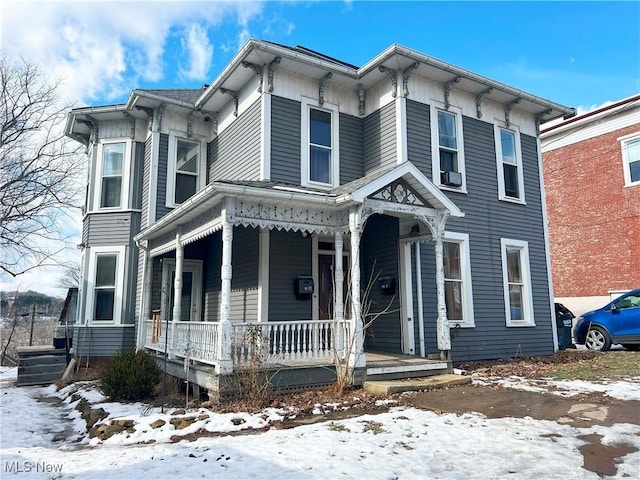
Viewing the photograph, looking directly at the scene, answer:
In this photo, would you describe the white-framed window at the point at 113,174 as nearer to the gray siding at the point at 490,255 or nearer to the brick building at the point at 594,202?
the gray siding at the point at 490,255

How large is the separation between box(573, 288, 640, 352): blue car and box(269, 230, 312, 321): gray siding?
800cm

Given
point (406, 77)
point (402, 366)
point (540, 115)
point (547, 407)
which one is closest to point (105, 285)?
point (402, 366)

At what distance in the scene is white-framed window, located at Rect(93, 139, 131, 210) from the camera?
40.4ft

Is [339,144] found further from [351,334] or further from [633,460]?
[633,460]

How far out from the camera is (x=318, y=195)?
754 centimetres

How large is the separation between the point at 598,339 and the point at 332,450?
34.5 ft

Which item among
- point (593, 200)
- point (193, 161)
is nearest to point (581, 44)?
point (593, 200)

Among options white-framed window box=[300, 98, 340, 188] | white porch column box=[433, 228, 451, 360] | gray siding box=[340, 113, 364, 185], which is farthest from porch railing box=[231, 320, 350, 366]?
gray siding box=[340, 113, 364, 185]

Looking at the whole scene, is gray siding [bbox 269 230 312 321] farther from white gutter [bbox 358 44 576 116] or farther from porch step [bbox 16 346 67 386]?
porch step [bbox 16 346 67 386]

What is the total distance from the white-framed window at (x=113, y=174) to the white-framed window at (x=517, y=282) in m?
9.76

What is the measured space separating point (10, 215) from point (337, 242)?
1491cm

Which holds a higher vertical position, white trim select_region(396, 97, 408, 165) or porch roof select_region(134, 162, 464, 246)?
white trim select_region(396, 97, 408, 165)

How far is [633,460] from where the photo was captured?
161 inches
